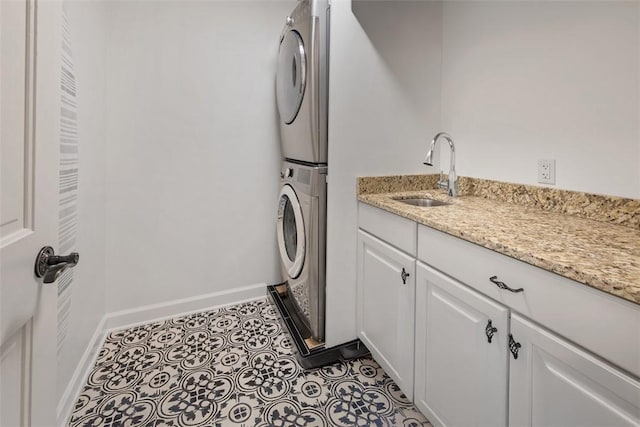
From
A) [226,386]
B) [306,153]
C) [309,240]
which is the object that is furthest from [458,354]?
[306,153]

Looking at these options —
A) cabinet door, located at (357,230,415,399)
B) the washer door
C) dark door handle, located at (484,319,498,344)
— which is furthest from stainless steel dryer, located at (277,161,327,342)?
dark door handle, located at (484,319,498,344)

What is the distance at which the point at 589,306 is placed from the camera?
717 mm

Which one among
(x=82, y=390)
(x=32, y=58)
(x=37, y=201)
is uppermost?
(x=32, y=58)

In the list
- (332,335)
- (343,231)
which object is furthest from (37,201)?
(332,335)

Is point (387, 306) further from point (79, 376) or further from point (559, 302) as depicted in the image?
point (79, 376)

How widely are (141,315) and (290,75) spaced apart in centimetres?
182

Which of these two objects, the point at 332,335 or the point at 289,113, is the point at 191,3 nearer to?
the point at 289,113

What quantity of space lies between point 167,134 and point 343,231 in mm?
1329

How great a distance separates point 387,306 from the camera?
1.52 meters

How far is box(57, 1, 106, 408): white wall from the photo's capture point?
1479 mm

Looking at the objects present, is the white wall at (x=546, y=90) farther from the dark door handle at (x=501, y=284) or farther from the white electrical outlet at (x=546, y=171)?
the dark door handle at (x=501, y=284)

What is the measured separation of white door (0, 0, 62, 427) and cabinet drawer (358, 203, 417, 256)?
115 centimetres

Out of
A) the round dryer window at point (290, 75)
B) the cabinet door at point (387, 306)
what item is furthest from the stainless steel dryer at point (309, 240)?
the round dryer window at point (290, 75)

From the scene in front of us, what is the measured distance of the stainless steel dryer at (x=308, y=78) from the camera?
162 centimetres
